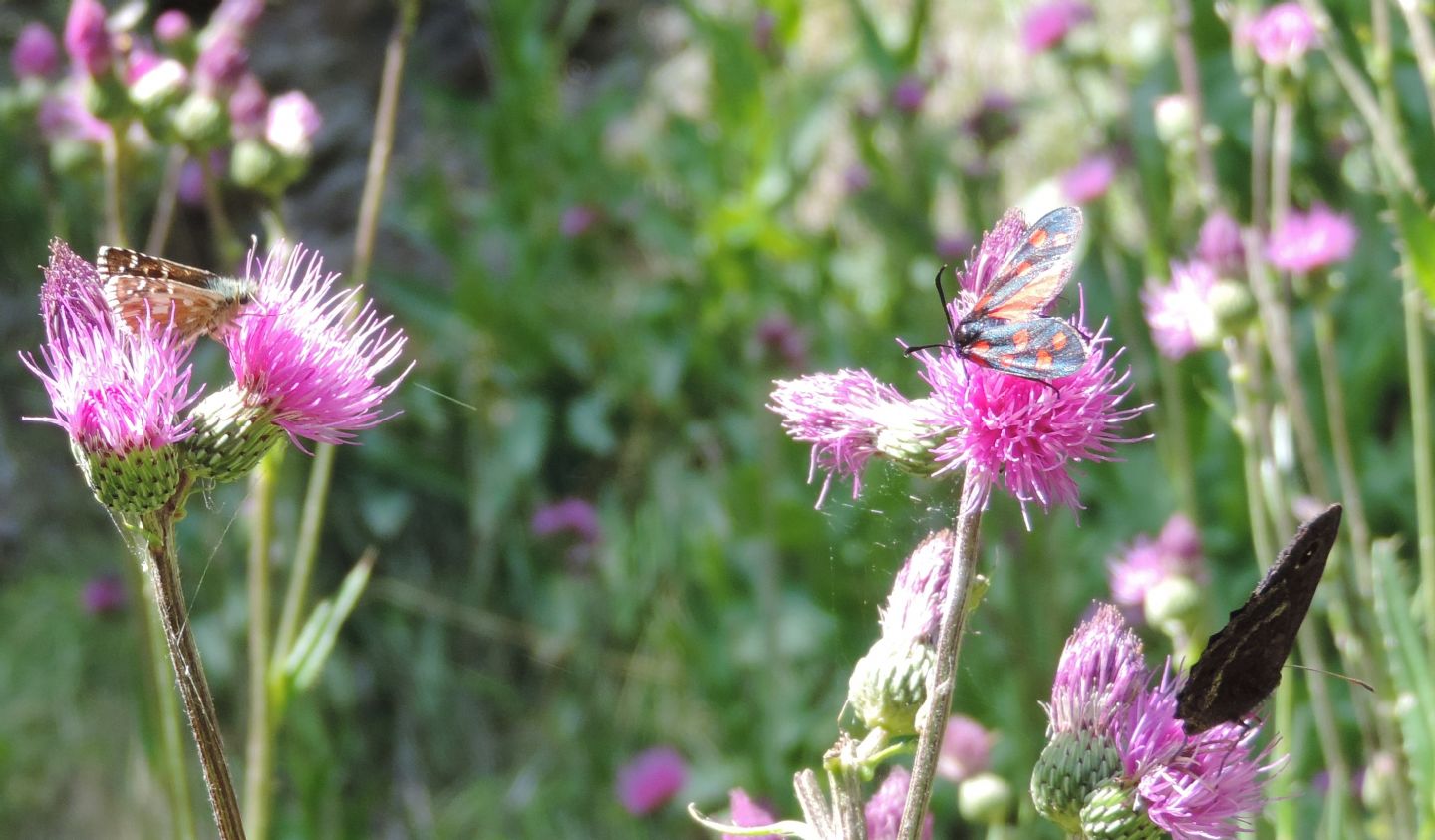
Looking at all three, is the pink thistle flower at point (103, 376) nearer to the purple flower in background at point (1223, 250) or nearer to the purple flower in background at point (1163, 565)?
the purple flower in background at point (1163, 565)

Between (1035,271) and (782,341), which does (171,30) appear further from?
(1035,271)

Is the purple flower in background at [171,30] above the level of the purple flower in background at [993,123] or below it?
below

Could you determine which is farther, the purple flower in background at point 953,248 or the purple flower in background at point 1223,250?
the purple flower in background at point 953,248

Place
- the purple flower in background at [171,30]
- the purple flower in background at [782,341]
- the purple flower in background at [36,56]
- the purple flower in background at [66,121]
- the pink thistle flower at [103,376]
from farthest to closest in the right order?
the purple flower in background at [782,341]
the purple flower in background at [36,56]
the purple flower in background at [66,121]
the purple flower in background at [171,30]
the pink thistle flower at [103,376]

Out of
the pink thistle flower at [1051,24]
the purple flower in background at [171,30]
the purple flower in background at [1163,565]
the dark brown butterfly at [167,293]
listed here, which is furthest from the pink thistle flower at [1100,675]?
the pink thistle flower at [1051,24]

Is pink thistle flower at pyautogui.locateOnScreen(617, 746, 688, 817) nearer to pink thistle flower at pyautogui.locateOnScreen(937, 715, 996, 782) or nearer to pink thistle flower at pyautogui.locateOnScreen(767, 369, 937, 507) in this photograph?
pink thistle flower at pyautogui.locateOnScreen(937, 715, 996, 782)

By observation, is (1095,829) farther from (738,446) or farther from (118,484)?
(738,446)
